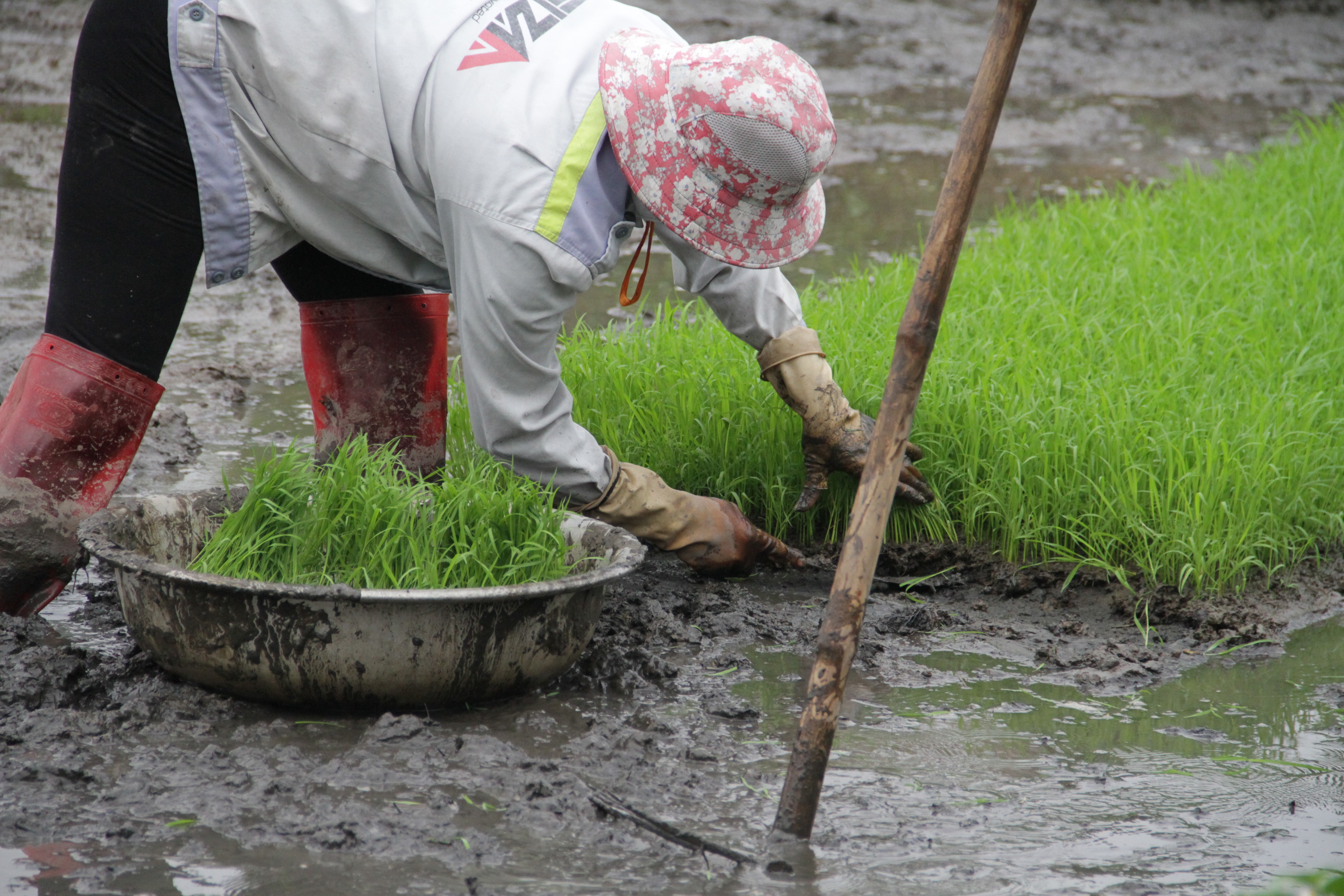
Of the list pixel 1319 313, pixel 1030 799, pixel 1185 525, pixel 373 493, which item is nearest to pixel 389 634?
pixel 373 493

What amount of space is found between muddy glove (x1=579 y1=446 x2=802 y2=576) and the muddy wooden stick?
36.7 inches

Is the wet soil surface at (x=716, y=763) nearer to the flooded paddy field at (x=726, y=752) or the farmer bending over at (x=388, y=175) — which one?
the flooded paddy field at (x=726, y=752)

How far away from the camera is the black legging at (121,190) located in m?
2.51

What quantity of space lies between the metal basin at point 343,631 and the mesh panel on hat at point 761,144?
853 millimetres

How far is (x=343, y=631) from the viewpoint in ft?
7.85

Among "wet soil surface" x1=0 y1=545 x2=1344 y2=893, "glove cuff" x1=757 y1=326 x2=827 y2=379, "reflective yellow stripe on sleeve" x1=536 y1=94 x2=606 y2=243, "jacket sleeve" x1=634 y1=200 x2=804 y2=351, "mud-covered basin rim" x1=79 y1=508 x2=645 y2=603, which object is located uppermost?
"reflective yellow stripe on sleeve" x1=536 y1=94 x2=606 y2=243

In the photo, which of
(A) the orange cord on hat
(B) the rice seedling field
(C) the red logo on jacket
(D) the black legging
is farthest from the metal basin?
(B) the rice seedling field

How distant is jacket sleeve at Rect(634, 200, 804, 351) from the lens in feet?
9.77

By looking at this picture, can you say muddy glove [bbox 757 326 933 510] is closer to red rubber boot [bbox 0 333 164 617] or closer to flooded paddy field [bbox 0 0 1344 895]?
flooded paddy field [bbox 0 0 1344 895]

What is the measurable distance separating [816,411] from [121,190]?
5.78 ft

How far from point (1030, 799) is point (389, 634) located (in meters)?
1.32

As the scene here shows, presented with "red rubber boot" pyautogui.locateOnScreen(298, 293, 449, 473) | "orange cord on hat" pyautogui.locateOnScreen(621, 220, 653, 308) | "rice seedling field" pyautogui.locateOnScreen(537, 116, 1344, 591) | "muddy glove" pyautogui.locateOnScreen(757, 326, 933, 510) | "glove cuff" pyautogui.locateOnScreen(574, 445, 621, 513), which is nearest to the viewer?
"orange cord on hat" pyautogui.locateOnScreen(621, 220, 653, 308)

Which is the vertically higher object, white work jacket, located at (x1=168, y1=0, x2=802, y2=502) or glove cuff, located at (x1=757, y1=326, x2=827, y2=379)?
white work jacket, located at (x1=168, y1=0, x2=802, y2=502)

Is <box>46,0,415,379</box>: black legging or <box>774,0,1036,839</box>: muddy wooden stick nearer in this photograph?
<box>774,0,1036,839</box>: muddy wooden stick
